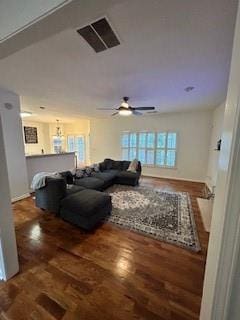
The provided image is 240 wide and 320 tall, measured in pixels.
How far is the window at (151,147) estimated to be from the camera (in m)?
6.09

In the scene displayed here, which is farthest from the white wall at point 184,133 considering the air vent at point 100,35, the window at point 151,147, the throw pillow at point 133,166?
the air vent at point 100,35

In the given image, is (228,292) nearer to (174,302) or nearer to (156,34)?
(174,302)

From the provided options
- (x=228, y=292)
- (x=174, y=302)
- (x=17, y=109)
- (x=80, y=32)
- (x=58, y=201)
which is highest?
(x=80, y=32)

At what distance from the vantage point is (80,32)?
1490 millimetres

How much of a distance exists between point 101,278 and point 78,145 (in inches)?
344

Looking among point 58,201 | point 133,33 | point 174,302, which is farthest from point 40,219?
point 133,33

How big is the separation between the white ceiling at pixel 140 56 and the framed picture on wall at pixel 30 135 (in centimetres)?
543

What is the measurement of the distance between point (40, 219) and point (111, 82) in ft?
9.65

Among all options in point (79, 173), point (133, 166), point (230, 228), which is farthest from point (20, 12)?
point (133, 166)

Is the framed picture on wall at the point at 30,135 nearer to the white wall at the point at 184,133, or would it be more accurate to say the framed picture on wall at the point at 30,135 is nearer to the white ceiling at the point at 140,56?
the white wall at the point at 184,133

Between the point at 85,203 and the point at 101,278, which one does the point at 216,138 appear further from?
the point at 101,278

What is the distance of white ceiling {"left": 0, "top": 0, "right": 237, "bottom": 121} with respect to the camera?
128 cm

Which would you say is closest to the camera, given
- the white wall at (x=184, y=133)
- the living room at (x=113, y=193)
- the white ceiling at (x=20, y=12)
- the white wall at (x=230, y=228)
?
the white wall at (x=230, y=228)

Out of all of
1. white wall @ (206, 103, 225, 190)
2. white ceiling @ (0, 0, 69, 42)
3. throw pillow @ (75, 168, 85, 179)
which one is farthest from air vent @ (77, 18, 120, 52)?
white wall @ (206, 103, 225, 190)
